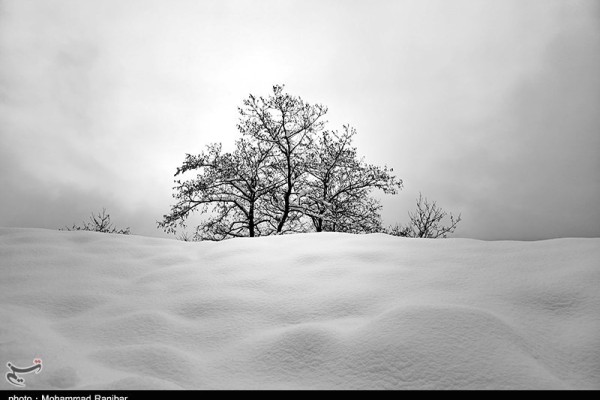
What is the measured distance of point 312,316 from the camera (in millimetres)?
1666

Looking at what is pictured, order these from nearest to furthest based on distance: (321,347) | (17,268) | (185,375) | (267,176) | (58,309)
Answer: (185,375) → (321,347) → (58,309) → (17,268) → (267,176)

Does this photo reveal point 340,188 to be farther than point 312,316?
Yes

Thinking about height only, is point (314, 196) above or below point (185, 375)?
above

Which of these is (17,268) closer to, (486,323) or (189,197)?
(486,323)

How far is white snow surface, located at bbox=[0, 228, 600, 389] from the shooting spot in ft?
3.97

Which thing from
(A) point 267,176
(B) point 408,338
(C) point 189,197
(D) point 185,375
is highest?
(A) point 267,176

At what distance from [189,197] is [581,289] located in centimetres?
1180

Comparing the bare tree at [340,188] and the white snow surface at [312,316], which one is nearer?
the white snow surface at [312,316]

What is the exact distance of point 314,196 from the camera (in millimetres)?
13531

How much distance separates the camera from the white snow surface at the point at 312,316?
1.21 meters

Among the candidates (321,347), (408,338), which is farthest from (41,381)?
(408,338)

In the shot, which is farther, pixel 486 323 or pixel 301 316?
pixel 301 316

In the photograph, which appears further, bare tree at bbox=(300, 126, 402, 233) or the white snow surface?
bare tree at bbox=(300, 126, 402, 233)

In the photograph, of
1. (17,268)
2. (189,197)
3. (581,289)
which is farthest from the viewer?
(189,197)
